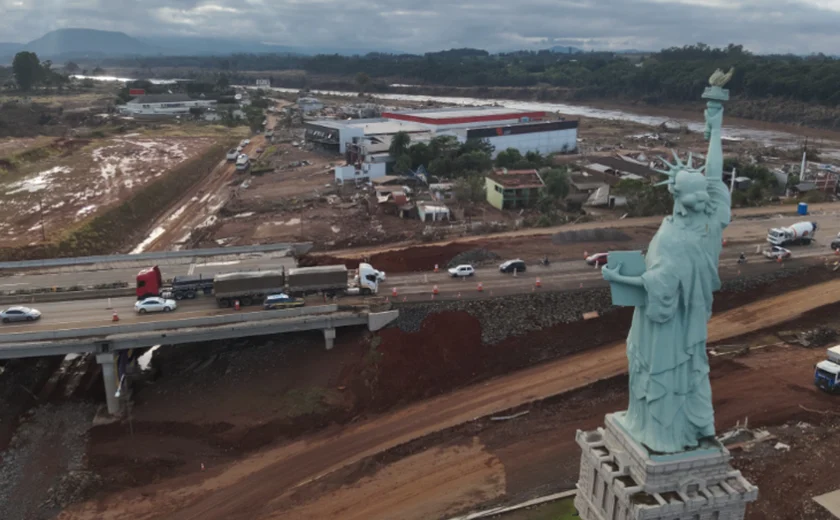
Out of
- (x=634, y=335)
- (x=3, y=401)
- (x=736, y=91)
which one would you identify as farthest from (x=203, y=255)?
(x=736, y=91)

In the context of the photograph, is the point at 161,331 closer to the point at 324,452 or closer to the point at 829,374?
the point at 324,452

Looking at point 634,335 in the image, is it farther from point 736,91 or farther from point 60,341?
point 736,91

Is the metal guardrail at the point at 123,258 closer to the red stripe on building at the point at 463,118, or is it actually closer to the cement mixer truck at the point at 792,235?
the cement mixer truck at the point at 792,235

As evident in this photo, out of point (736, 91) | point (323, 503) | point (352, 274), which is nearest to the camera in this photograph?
point (323, 503)

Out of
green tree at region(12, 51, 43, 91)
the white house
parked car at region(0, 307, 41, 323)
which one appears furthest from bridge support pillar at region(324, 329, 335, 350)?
green tree at region(12, 51, 43, 91)

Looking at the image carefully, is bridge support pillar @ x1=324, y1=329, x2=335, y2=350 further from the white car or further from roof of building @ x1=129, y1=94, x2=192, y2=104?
roof of building @ x1=129, y1=94, x2=192, y2=104
